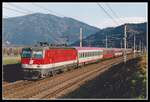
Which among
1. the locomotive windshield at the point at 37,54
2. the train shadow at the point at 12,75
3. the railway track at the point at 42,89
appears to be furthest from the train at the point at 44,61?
the train shadow at the point at 12,75

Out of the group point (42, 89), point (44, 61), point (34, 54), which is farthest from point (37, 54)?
point (42, 89)

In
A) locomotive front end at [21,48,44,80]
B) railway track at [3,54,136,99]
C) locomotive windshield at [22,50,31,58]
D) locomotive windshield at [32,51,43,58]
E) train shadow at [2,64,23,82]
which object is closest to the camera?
railway track at [3,54,136,99]

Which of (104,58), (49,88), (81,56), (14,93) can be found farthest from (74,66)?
(104,58)

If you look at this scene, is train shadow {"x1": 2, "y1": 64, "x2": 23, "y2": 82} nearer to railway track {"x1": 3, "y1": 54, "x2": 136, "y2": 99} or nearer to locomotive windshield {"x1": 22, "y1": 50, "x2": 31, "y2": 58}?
locomotive windshield {"x1": 22, "y1": 50, "x2": 31, "y2": 58}

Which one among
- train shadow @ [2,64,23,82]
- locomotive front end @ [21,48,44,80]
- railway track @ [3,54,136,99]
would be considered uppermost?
locomotive front end @ [21,48,44,80]

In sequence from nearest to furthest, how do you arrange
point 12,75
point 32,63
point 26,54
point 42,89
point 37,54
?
point 42,89, point 32,63, point 37,54, point 26,54, point 12,75

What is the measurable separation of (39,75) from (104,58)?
150ft

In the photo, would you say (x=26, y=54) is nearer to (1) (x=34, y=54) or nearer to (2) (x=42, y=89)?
(1) (x=34, y=54)

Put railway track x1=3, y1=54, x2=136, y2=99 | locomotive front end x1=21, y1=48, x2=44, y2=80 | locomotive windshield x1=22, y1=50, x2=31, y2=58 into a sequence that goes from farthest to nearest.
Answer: locomotive windshield x1=22, y1=50, x2=31, y2=58
locomotive front end x1=21, y1=48, x2=44, y2=80
railway track x1=3, y1=54, x2=136, y2=99

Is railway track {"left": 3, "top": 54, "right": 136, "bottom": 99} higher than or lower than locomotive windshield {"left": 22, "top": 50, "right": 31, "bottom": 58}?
lower

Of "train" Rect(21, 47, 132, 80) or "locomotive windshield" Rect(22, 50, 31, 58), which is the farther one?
"locomotive windshield" Rect(22, 50, 31, 58)

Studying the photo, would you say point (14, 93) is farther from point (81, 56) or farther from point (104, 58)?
point (104, 58)

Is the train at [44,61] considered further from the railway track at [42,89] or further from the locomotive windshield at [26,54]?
the railway track at [42,89]

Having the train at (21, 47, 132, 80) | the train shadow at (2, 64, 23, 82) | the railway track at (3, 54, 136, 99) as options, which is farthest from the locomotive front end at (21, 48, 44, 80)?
the train shadow at (2, 64, 23, 82)
